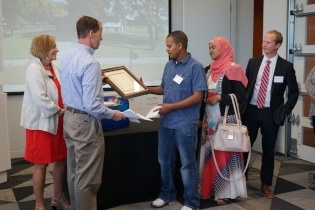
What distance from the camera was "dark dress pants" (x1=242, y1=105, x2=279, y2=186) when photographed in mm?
3182

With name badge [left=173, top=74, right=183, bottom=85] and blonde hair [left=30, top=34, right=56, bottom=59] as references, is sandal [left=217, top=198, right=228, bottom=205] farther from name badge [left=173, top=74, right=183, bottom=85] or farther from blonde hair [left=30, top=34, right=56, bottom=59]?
blonde hair [left=30, top=34, right=56, bottom=59]

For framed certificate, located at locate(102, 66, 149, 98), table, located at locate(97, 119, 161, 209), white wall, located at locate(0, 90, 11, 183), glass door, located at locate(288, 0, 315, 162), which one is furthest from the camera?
glass door, located at locate(288, 0, 315, 162)

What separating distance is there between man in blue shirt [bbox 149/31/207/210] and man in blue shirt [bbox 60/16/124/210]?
0.51 meters

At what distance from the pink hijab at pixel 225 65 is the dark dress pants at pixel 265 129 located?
35 cm

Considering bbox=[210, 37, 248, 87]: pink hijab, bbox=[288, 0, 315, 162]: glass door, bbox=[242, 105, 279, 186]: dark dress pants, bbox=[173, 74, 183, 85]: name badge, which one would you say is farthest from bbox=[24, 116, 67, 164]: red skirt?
bbox=[288, 0, 315, 162]: glass door

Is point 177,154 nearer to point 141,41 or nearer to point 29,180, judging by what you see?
point 29,180

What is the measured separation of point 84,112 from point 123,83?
19.7 inches

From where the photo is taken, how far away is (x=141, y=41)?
18.3 ft

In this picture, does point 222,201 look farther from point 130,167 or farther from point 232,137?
point 130,167

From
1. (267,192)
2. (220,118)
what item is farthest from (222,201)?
(220,118)

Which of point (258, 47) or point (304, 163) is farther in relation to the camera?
point (258, 47)

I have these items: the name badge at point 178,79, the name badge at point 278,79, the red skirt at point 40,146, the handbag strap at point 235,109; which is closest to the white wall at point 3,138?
the red skirt at point 40,146

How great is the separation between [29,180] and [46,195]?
586mm

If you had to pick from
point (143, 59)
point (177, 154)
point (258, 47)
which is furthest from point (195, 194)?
point (258, 47)
